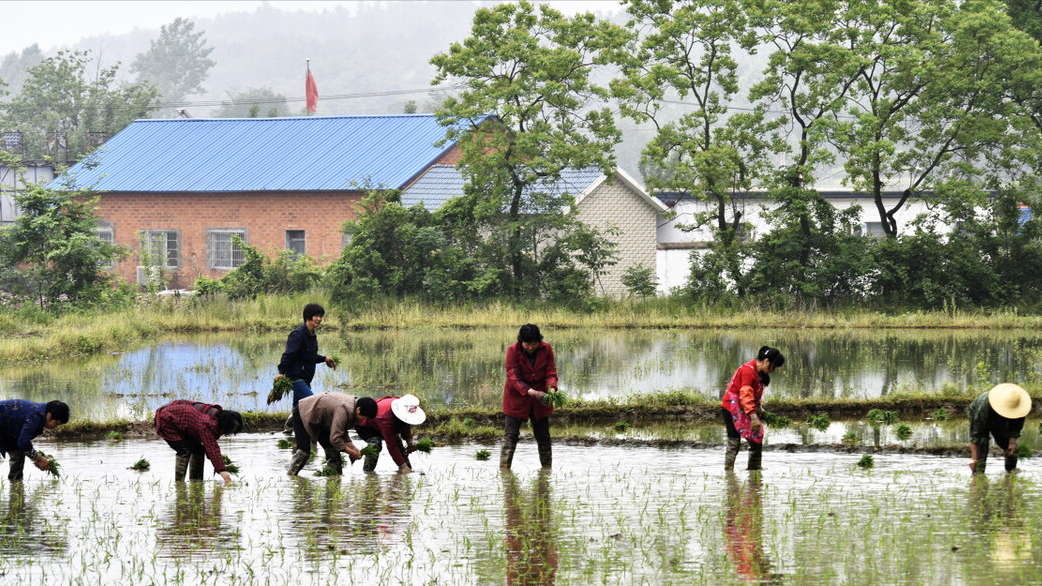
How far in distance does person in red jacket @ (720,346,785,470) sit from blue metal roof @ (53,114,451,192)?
29907mm

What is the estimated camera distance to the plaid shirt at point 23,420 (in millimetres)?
13164

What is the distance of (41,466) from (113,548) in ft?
10.5

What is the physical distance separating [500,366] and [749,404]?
38.0 feet

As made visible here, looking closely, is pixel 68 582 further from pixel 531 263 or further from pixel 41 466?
pixel 531 263

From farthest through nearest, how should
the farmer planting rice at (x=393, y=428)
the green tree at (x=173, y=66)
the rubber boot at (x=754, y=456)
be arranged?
the green tree at (x=173, y=66) < the rubber boot at (x=754, y=456) < the farmer planting rice at (x=393, y=428)

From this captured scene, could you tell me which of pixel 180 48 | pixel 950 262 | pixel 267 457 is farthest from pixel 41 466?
pixel 180 48

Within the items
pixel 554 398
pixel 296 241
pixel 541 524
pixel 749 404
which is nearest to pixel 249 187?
pixel 296 241

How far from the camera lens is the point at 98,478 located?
1429cm

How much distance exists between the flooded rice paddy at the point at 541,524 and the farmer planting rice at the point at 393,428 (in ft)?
0.69

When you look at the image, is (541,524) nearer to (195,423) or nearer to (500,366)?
(195,423)

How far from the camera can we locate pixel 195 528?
1135 cm

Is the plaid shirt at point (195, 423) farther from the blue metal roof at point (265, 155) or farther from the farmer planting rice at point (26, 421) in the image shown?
the blue metal roof at point (265, 155)

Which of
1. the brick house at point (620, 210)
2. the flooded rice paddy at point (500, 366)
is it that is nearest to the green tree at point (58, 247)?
the flooded rice paddy at point (500, 366)

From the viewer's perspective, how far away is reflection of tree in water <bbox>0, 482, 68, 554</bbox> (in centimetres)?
1052
